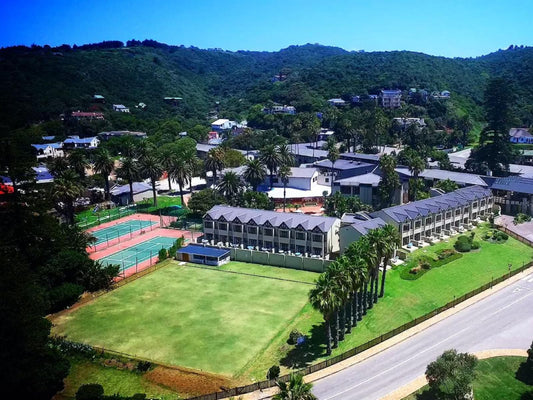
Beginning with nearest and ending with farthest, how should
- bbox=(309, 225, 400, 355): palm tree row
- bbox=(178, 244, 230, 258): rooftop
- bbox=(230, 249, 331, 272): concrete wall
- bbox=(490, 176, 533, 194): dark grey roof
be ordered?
1. bbox=(309, 225, 400, 355): palm tree row
2. bbox=(230, 249, 331, 272): concrete wall
3. bbox=(178, 244, 230, 258): rooftop
4. bbox=(490, 176, 533, 194): dark grey roof

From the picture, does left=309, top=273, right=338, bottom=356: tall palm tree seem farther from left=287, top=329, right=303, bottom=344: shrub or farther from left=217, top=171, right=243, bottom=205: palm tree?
left=217, top=171, right=243, bottom=205: palm tree

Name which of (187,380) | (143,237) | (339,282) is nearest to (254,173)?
(143,237)

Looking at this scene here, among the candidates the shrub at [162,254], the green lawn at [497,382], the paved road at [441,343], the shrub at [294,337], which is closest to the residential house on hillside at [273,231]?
the shrub at [162,254]

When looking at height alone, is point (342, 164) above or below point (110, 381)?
above

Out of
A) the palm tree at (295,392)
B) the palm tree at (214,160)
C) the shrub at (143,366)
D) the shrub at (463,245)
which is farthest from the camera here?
the palm tree at (214,160)

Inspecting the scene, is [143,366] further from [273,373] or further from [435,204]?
[435,204]

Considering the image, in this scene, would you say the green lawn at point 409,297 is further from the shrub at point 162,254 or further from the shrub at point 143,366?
the shrub at point 162,254

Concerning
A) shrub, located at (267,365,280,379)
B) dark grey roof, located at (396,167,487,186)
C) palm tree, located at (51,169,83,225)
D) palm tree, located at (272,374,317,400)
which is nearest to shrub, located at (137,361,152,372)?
shrub, located at (267,365,280,379)
